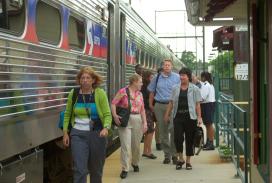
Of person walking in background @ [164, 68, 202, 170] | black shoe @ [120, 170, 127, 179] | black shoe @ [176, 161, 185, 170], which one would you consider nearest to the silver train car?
person walking in background @ [164, 68, 202, 170]

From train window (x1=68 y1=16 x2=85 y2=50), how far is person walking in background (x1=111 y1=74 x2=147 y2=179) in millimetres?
1070

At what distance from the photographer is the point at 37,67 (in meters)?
5.62

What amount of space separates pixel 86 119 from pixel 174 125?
9.95 ft

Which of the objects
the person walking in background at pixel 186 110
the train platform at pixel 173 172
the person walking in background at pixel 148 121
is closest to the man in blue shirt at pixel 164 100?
the train platform at pixel 173 172

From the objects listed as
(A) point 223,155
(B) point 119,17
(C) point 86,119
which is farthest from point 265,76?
(B) point 119,17

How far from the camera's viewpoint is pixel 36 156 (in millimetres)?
5555

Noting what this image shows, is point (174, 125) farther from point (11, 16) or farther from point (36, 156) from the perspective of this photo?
point (11, 16)

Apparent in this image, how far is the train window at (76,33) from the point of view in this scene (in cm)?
700

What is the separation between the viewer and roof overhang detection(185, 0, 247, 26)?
563cm

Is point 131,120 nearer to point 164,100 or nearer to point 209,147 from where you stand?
point 164,100

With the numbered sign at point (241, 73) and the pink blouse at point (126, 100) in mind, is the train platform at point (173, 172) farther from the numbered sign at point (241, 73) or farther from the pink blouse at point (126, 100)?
the numbered sign at point (241, 73)

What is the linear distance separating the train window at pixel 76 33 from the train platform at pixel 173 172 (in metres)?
2.04

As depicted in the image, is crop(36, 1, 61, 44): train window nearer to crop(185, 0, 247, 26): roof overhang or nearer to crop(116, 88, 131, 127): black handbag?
crop(185, 0, 247, 26): roof overhang

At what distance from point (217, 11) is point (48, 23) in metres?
1.75
